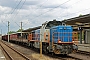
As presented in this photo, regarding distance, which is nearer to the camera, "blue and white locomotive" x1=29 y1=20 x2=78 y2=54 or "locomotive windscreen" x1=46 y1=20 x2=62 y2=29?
"blue and white locomotive" x1=29 y1=20 x2=78 y2=54

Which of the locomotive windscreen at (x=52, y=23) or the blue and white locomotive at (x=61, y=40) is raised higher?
the locomotive windscreen at (x=52, y=23)

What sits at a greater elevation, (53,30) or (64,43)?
(53,30)

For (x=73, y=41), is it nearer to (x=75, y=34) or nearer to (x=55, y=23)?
(x=75, y=34)

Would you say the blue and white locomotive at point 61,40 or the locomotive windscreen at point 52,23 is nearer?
the blue and white locomotive at point 61,40

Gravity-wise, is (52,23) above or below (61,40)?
above

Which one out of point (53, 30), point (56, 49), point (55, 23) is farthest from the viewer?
point (55, 23)

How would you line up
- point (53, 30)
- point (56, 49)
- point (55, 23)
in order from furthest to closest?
point (55, 23) → point (53, 30) → point (56, 49)

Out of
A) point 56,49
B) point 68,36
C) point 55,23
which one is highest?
point 55,23

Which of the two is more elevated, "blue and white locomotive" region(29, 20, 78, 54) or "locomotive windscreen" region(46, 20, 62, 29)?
"locomotive windscreen" region(46, 20, 62, 29)

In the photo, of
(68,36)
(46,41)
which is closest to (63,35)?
(68,36)

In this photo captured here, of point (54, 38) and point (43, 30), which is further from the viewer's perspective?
point (43, 30)

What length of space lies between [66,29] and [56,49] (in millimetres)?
2063

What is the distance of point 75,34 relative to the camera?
54.3 feet

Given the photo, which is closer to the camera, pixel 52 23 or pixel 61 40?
pixel 61 40
